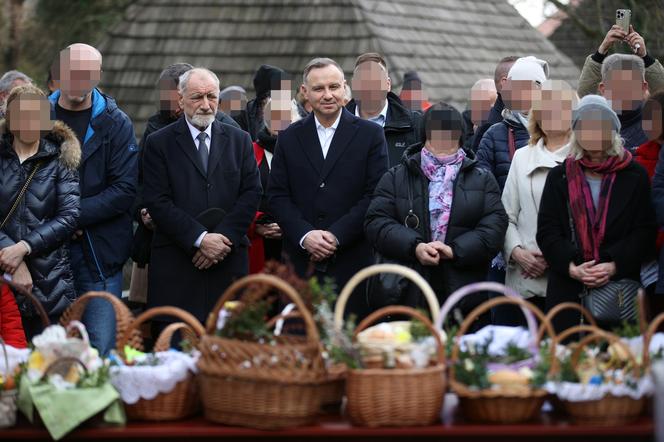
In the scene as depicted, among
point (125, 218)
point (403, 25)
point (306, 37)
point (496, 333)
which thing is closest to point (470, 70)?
point (403, 25)

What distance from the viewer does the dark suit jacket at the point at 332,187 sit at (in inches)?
289

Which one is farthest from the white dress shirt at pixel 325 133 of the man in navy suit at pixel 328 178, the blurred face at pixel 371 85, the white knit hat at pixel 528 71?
the white knit hat at pixel 528 71

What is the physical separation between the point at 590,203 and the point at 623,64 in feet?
3.94

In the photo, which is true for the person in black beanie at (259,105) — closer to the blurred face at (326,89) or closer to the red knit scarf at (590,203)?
the blurred face at (326,89)

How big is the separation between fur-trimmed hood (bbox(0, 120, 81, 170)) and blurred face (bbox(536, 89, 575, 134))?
253 centimetres

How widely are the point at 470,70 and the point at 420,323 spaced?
1222 centimetres

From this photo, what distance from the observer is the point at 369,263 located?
24.5ft

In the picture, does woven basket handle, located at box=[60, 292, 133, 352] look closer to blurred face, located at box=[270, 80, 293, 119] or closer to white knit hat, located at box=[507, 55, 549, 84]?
blurred face, located at box=[270, 80, 293, 119]

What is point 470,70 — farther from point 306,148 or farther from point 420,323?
point 420,323

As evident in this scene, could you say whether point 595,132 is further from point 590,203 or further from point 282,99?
point 282,99

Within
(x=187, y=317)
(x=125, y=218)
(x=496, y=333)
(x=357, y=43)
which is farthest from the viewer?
(x=357, y=43)

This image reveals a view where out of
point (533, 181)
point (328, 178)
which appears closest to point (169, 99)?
point (328, 178)

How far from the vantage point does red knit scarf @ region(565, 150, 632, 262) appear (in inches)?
258

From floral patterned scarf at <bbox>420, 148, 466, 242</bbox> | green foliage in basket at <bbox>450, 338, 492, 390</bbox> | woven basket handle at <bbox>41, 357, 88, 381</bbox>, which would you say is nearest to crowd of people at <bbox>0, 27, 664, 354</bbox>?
floral patterned scarf at <bbox>420, 148, 466, 242</bbox>
